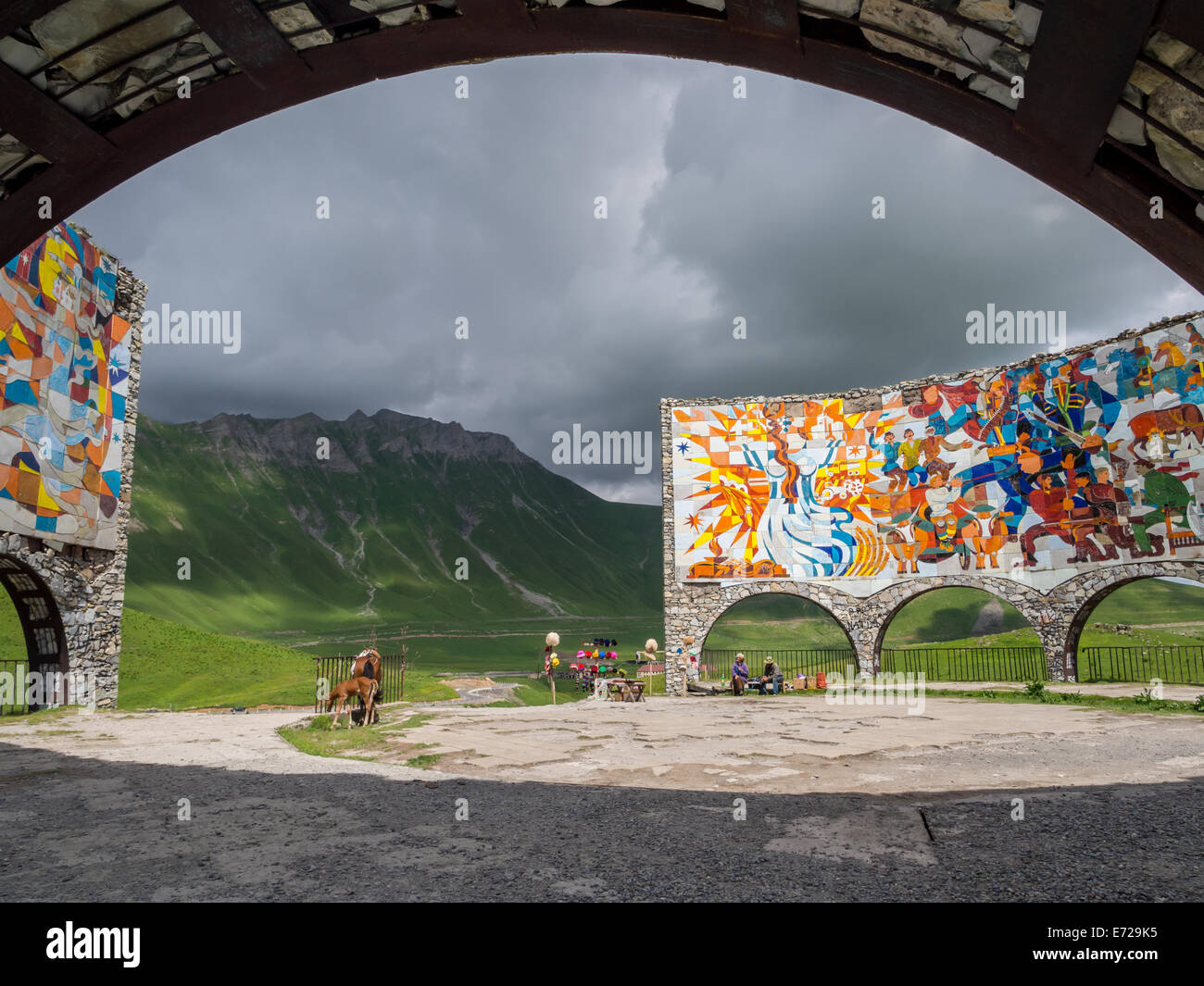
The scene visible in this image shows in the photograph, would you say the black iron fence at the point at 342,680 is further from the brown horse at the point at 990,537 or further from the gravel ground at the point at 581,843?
the brown horse at the point at 990,537

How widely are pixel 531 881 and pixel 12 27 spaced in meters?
5.24

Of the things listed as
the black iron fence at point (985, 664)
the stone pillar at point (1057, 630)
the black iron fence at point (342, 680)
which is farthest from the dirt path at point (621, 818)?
the black iron fence at point (985, 664)

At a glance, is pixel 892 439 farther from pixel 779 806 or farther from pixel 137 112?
pixel 137 112

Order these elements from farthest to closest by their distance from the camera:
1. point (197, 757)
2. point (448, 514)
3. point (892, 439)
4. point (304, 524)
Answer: point (448, 514), point (304, 524), point (892, 439), point (197, 757)

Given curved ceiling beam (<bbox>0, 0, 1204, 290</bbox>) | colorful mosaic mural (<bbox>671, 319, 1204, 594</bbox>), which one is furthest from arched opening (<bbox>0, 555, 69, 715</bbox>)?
colorful mosaic mural (<bbox>671, 319, 1204, 594</bbox>)

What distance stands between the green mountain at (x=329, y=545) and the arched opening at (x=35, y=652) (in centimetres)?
7357

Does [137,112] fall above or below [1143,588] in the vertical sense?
above

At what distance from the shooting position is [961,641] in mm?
56469

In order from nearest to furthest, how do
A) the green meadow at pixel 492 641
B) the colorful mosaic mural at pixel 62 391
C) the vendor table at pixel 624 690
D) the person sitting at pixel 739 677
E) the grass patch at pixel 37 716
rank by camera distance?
the grass patch at pixel 37 716 → the colorful mosaic mural at pixel 62 391 → the vendor table at pixel 624 690 → the green meadow at pixel 492 641 → the person sitting at pixel 739 677

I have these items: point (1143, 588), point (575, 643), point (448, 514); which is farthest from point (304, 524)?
point (1143, 588)

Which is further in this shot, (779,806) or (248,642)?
(248,642)

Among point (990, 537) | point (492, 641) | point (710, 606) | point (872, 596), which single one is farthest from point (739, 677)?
point (492, 641)

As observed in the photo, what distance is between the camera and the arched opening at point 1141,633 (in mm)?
22459
